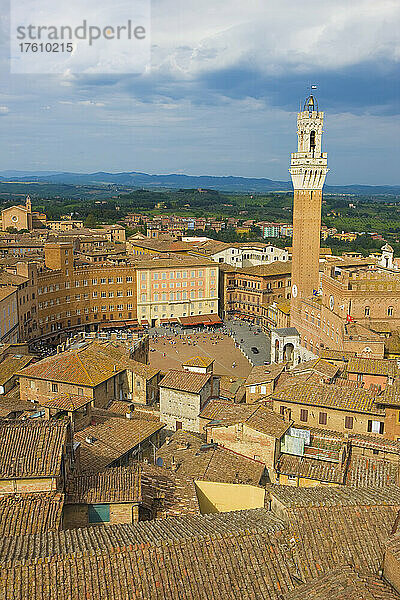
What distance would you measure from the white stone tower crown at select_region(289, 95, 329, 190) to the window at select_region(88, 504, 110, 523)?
50.3 meters

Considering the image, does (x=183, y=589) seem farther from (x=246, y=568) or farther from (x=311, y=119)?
(x=311, y=119)

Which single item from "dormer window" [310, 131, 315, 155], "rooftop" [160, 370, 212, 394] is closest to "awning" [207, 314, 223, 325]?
"dormer window" [310, 131, 315, 155]

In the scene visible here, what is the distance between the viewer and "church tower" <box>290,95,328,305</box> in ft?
198

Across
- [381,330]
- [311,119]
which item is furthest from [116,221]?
[381,330]

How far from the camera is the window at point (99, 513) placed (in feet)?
47.4

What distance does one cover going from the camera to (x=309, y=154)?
198 ft

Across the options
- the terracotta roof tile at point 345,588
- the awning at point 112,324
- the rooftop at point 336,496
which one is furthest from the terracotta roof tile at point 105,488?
the awning at point 112,324

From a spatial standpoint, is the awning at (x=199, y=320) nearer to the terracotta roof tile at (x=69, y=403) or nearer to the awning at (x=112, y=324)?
the awning at (x=112, y=324)

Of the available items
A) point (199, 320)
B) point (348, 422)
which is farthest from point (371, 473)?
point (199, 320)

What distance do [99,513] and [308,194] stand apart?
1994 inches

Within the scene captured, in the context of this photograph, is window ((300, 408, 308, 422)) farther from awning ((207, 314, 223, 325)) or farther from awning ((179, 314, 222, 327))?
awning ((207, 314, 223, 325))

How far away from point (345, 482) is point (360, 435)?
5.01 meters

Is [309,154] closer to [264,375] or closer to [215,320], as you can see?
[215,320]

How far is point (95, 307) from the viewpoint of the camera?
7369cm
